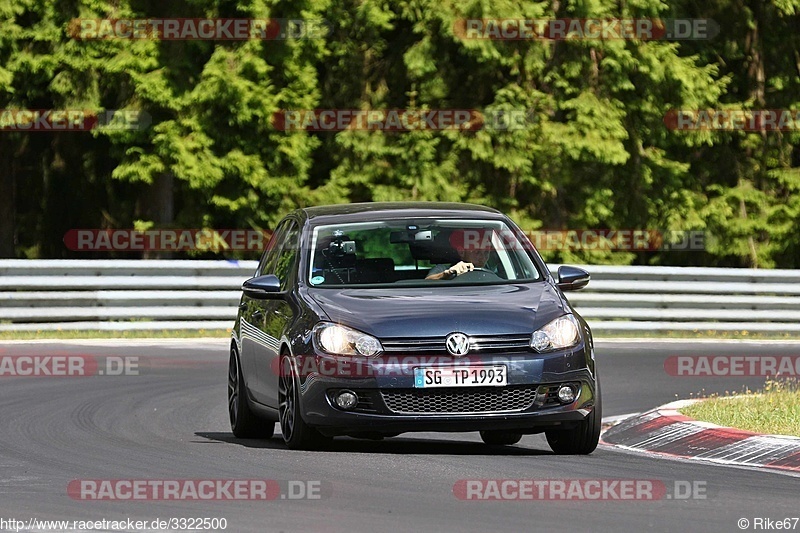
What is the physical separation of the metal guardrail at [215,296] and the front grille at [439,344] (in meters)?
12.4

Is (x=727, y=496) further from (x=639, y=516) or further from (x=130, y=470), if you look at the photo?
(x=130, y=470)

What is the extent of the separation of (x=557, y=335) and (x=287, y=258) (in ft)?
8.07

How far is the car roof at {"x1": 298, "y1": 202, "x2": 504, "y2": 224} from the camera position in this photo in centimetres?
1252

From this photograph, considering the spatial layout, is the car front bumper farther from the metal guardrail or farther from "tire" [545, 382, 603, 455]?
the metal guardrail

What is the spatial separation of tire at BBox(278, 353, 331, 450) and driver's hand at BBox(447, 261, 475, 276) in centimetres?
131

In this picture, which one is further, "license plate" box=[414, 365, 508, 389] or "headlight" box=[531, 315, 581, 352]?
"headlight" box=[531, 315, 581, 352]

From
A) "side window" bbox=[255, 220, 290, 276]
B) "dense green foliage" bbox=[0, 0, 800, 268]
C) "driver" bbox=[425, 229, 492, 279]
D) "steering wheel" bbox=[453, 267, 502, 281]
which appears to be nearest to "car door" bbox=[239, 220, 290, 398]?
"side window" bbox=[255, 220, 290, 276]

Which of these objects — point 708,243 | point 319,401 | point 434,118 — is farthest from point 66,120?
point 319,401

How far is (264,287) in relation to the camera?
1202 cm

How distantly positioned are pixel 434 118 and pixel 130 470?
68.5ft

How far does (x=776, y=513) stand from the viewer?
859cm

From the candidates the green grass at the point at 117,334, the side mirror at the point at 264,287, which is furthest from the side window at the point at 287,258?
the green grass at the point at 117,334

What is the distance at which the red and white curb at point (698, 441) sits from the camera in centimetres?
1098

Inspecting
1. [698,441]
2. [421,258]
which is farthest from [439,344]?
[698,441]
